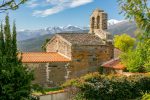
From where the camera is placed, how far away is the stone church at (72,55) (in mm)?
38719

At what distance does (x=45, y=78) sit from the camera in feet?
127

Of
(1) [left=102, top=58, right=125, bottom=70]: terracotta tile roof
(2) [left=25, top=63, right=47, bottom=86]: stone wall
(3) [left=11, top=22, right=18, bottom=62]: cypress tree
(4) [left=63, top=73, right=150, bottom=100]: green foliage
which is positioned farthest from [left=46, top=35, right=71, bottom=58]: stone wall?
(3) [left=11, top=22, right=18, bottom=62]: cypress tree

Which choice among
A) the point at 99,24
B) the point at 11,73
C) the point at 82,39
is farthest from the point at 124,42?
the point at 11,73

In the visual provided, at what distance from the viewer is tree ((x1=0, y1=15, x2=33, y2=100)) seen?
1603 cm

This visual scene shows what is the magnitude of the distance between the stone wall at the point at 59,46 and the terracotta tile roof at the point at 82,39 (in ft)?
2.11

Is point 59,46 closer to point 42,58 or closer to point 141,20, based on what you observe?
point 42,58

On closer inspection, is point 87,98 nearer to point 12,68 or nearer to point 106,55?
point 12,68

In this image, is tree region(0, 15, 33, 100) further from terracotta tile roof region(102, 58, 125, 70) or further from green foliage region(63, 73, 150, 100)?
terracotta tile roof region(102, 58, 125, 70)

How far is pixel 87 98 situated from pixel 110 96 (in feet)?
6.86

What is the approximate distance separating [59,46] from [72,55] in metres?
2.99

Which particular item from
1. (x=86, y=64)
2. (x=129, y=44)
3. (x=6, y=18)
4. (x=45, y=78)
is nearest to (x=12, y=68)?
(x=6, y=18)

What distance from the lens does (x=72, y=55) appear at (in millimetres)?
40125

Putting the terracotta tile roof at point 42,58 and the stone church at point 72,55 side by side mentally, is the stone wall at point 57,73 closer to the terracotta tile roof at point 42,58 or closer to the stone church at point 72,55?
the stone church at point 72,55

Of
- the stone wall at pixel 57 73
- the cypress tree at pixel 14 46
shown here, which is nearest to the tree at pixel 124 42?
the stone wall at pixel 57 73
